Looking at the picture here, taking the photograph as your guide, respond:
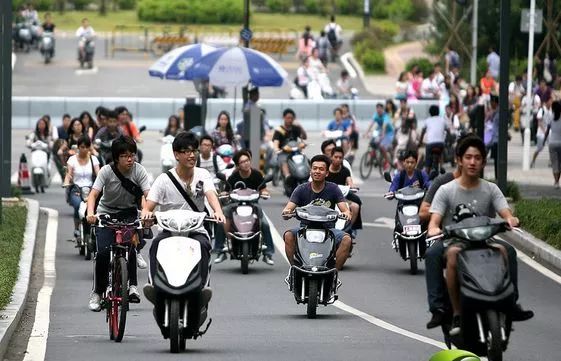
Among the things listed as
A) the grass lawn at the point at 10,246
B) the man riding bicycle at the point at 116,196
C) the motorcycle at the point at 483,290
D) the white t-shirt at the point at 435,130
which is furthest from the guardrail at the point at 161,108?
the motorcycle at the point at 483,290

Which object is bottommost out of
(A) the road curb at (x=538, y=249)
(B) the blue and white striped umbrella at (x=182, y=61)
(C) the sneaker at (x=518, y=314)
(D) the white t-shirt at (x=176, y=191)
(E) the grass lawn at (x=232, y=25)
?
(A) the road curb at (x=538, y=249)

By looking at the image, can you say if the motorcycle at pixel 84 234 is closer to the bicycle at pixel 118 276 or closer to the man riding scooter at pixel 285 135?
the bicycle at pixel 118 276

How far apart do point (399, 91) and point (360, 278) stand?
2890 cm

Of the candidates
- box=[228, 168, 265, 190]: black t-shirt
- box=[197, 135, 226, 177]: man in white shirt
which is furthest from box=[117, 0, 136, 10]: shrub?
box=[228, 168, 265, 190]: black t-shirt

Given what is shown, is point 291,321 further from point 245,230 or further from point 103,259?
point 245,230

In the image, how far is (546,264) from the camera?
69.7 feet

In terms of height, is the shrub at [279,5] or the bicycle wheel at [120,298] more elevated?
the shrub at [279,5]

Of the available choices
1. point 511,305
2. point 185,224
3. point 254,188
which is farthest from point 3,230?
point 511,305

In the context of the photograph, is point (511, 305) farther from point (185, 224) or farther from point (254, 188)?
point (254, 188)

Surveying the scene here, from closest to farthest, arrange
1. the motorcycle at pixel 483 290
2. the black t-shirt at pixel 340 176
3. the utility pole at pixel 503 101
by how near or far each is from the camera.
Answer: the motorcycle at pixel 483 290, the black t-shirt at pixel 340 176, the utility pole at pixel 503 101

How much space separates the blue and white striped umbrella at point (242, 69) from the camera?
33344mm

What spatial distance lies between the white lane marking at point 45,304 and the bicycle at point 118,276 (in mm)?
594

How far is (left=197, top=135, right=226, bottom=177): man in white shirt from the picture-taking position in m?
25.2

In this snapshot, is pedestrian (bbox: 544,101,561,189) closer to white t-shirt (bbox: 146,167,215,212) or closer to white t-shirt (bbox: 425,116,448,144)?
white t-shirt (bbox: 425,116,448,144)
